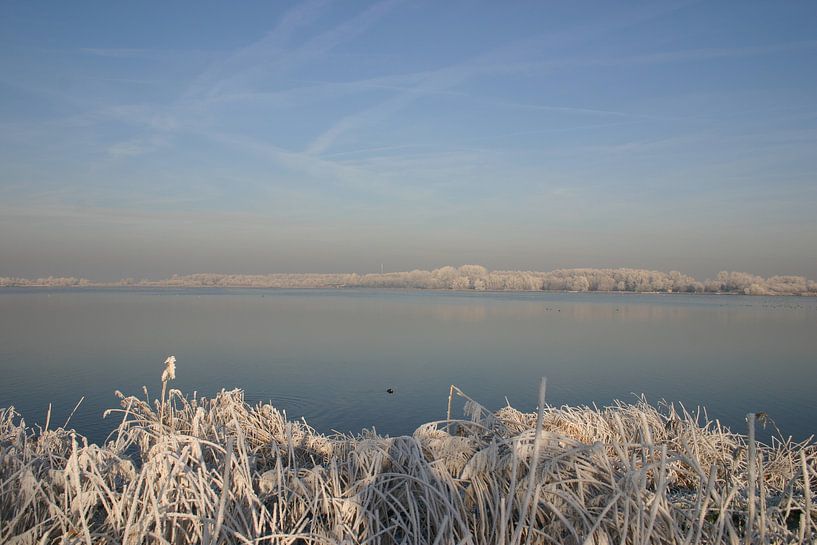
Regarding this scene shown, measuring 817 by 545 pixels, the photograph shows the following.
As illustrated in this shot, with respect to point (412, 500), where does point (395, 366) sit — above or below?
below

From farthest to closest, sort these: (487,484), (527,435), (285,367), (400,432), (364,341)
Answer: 1. (364,341)
2. (285,367)
3. (400,432)
4. (487,484)
5. (527,435)

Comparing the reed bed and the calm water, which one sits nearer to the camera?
the reed bed

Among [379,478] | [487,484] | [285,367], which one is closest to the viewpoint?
[487,484]

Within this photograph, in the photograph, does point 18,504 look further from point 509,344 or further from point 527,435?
point 509,344

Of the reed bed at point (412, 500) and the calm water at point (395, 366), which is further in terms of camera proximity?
the calm water at point (395, 366)

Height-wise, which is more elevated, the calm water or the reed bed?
the reed bed

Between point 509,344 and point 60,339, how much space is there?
1906cm

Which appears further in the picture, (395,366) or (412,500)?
(395,366)

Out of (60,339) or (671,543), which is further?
(60,339)

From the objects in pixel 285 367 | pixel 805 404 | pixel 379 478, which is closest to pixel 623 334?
pixel 805 404

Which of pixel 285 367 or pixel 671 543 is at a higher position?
pixel 671 543

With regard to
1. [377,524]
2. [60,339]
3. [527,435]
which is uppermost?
[527,435]

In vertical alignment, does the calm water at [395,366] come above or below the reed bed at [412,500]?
below

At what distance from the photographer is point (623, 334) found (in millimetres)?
31891
